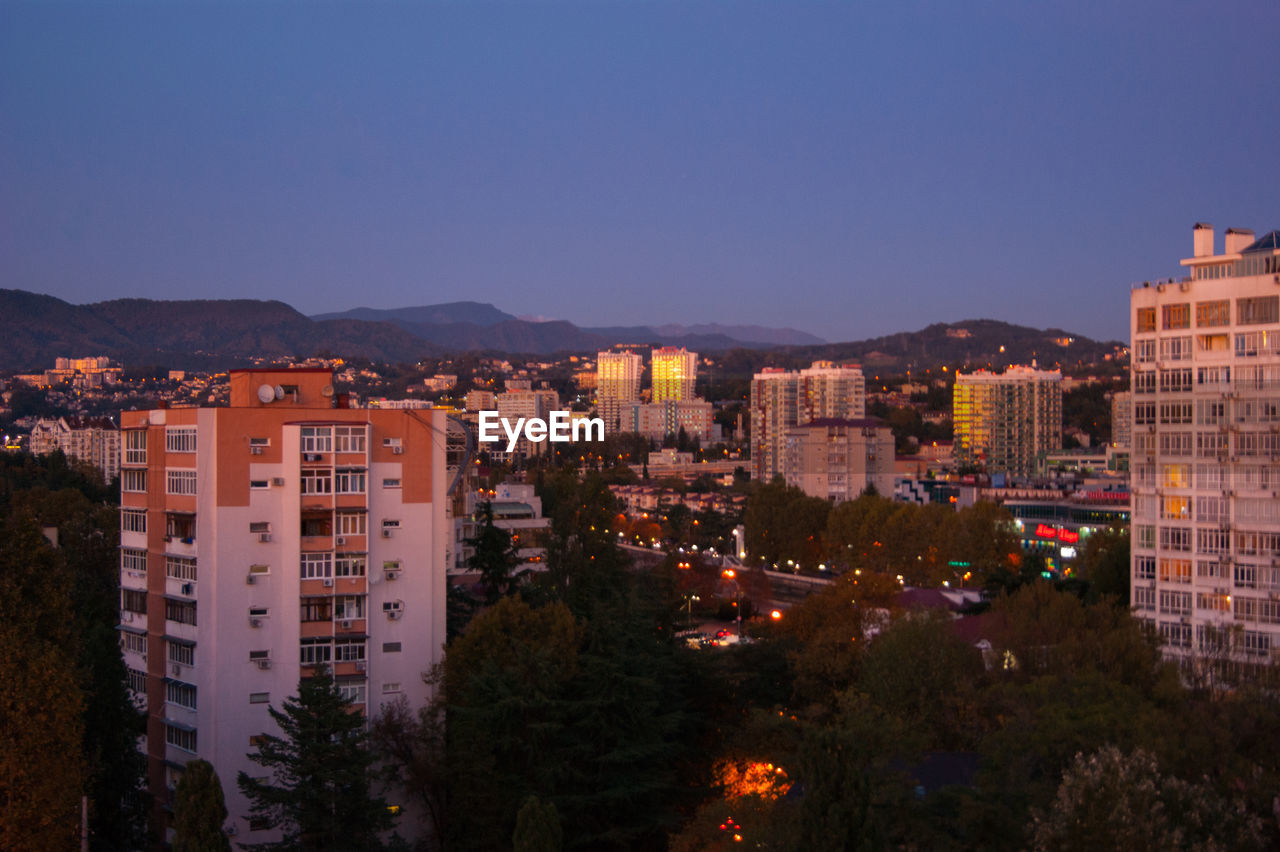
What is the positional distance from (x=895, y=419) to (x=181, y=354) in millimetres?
52072

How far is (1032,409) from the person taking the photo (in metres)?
63.6

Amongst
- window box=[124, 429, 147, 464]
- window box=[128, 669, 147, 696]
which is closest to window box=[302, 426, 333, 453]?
window box=[124, 429, 147, 464]

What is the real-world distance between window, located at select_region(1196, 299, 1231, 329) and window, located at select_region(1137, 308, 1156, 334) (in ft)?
1.77

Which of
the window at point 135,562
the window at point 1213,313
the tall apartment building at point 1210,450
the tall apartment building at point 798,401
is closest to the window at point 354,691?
the window at point 135,562

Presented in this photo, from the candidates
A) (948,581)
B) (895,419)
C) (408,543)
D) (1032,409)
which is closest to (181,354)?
(895,419)

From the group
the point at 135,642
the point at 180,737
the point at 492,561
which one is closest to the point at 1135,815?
the point at 180,737

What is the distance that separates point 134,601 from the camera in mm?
13078

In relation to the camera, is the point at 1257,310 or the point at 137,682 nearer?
the point at 137,682

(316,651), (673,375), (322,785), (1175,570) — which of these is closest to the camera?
(322,785)

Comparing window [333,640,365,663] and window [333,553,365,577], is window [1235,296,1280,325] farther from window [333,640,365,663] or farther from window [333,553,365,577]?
window [333,640,365,663]

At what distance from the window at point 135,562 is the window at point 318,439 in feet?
8.05

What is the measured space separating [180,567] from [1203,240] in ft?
39.0

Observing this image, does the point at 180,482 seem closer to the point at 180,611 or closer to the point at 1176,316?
the point at 180,611

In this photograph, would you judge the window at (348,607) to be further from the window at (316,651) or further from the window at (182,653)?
the window at (182,653)
